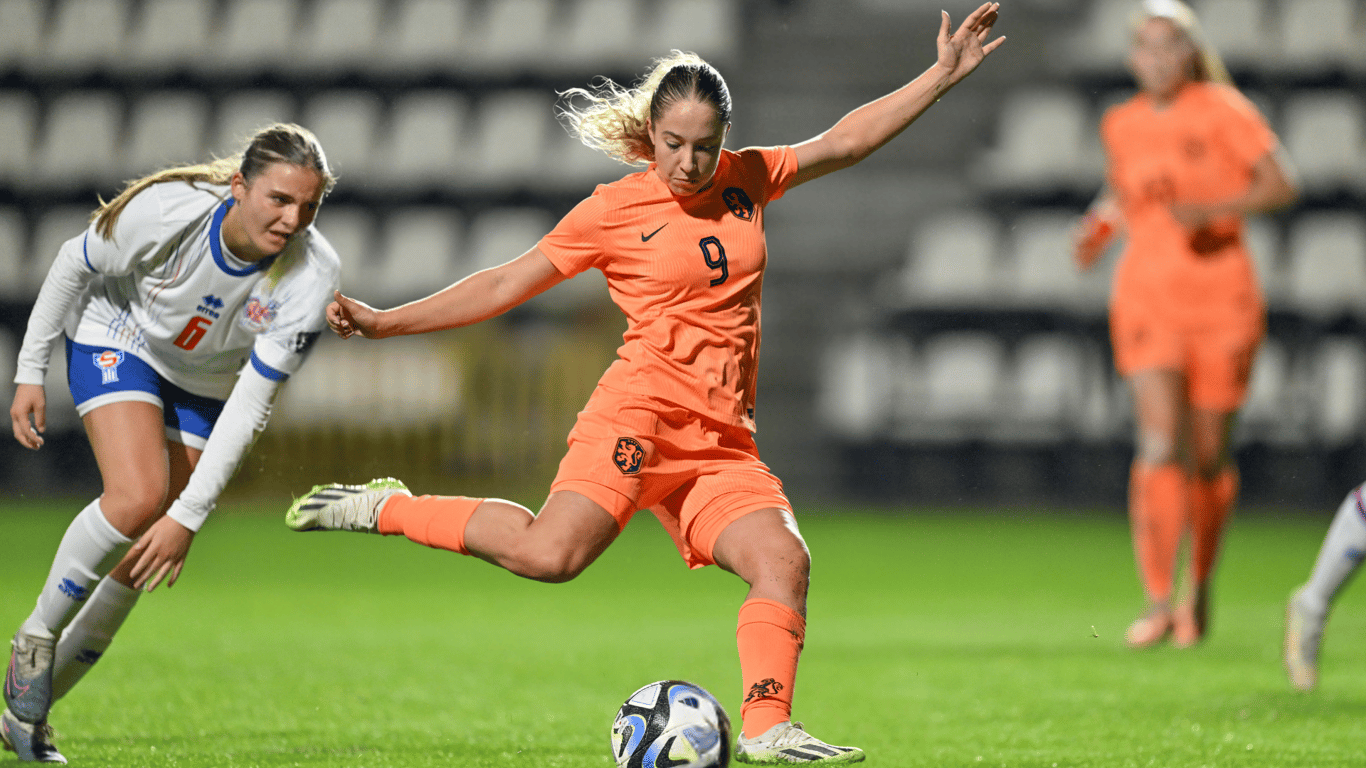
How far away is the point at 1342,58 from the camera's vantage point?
11.5m

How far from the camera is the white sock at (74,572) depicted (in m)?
3.06

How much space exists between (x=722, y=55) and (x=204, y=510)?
984 cm

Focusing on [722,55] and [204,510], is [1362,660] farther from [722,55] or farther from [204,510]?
[722,55]

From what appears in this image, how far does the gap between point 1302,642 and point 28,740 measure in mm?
3347

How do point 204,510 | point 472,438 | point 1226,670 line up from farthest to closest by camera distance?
point 472,438 → point 1226,670 → point 204,510

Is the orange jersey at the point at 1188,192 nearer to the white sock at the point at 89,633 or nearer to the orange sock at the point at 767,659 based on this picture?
the orange sock at the point at 767,659

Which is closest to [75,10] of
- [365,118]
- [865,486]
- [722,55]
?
[365,118]

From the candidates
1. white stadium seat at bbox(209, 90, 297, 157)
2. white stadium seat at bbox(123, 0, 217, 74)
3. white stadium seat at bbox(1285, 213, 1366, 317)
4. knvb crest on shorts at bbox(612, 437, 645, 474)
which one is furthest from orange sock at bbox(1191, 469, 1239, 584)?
white stadium seat at bbox(123, 0, 217, 74)

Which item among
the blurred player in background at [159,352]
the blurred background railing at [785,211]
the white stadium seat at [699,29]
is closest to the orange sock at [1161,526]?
the blurred player in background at [159,352]

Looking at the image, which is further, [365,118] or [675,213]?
[365,118]

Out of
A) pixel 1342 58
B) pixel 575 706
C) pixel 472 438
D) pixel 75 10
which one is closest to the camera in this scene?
pixel 575 706

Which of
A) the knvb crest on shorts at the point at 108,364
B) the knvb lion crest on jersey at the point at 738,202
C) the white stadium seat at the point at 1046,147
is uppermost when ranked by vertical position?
the white stadium seat at the point at 1046,147

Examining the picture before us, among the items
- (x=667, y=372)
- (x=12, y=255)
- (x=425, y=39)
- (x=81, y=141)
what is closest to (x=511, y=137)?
(x=425, y=39)

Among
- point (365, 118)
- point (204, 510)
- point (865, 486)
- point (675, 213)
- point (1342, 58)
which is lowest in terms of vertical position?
point (865, 486)
